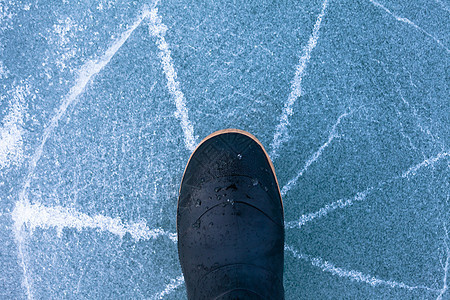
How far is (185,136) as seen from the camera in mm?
1031

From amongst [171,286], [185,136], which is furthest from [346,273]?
[185,136]

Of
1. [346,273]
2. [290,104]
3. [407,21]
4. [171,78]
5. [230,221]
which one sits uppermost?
[407,21]

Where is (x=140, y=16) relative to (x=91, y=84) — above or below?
above

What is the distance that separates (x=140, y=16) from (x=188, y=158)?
47 centimetres

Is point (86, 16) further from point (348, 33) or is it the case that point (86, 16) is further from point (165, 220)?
point (348, 33)

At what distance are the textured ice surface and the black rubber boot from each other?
0.07 metres

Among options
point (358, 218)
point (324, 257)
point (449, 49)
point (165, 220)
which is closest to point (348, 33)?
point (449, 49)

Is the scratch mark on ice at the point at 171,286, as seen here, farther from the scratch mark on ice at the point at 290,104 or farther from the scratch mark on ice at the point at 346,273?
the scratch mark on ice at the point at 290,104

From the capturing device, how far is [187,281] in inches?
37.9

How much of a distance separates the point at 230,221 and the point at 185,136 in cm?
30

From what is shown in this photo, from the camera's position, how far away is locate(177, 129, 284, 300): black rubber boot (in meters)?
0.93

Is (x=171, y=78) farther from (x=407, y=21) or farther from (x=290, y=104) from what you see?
(x=407, y=21)

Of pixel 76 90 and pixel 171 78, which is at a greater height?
pixel 171 78

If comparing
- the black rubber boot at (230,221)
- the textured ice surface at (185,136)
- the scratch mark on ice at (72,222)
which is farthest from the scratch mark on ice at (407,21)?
the scratch mark on ice at (72,222)
